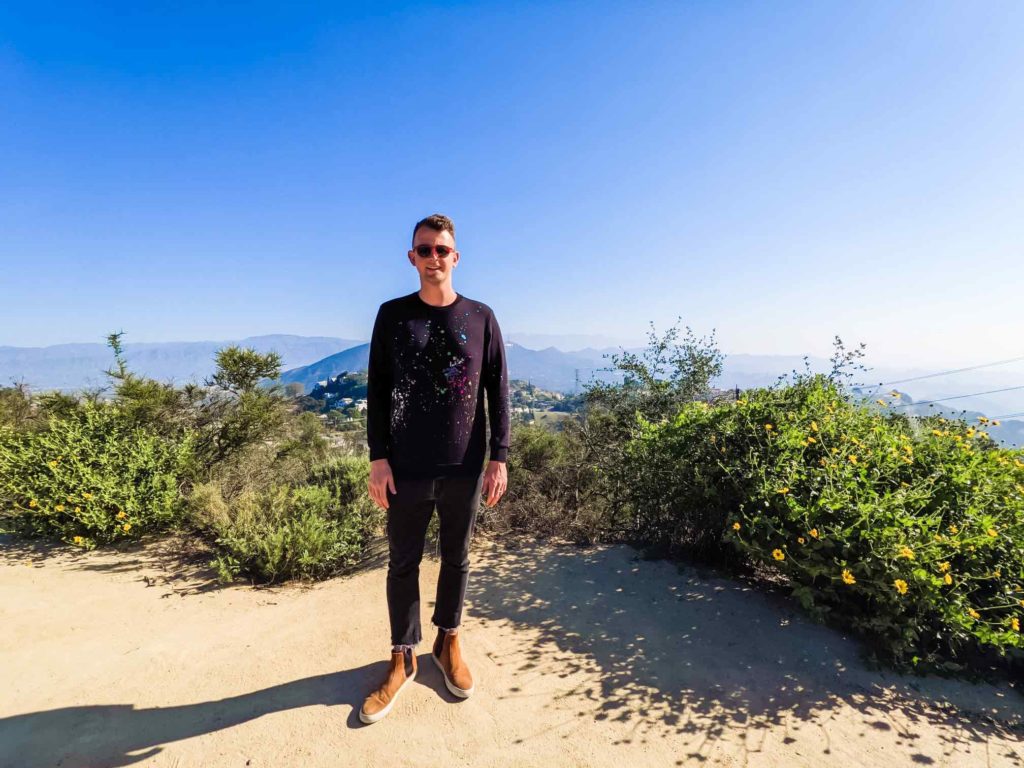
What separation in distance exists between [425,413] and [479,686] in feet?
5.59

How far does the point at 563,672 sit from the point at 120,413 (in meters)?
5.82

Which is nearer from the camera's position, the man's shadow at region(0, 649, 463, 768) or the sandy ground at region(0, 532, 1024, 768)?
the man's shadow at region(0, 649, 463, 768)

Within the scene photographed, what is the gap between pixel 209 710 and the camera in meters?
2.33

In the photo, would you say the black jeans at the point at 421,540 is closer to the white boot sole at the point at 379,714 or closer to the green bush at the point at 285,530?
the white boot sole at the point at 379,714

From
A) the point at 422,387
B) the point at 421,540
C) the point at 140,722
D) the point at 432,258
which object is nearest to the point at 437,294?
the point at 432,258

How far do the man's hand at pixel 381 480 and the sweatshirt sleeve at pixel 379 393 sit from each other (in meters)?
0.04

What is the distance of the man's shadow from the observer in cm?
203

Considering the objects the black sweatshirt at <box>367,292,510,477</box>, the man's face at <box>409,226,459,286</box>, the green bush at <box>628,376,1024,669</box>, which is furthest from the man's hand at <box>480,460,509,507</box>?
the green bush at <box>628,376,1024,669</box>

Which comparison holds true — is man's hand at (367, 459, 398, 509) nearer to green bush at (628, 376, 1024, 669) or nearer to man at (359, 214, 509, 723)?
man at (359, 214, 509, 723)

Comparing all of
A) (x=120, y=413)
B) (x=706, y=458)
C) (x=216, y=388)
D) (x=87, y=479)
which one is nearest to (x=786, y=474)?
(x=706, y=458)

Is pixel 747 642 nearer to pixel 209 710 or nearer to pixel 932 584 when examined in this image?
pixel 932 584

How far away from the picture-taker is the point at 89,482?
425 cm

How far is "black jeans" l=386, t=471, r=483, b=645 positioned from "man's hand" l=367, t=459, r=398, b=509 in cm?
4

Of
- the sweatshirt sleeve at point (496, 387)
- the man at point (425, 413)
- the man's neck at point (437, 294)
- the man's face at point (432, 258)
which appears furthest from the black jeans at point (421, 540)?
the man's face at point (432, 258)
